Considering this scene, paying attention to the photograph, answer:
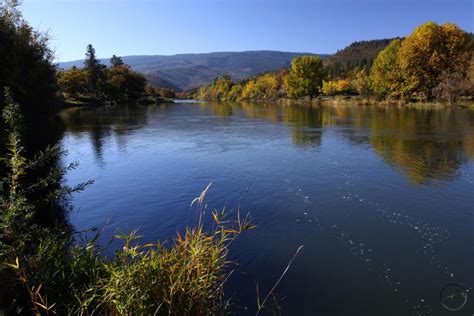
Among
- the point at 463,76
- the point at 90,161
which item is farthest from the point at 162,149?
the point at 463,76

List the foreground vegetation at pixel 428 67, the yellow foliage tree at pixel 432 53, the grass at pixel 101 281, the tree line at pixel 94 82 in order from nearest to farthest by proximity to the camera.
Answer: the grass at pixel 101 281, the foreground vegetation at pixel 428 67, the yellow foliage tree at pixel 432 53, the tree line at pixel 94 82

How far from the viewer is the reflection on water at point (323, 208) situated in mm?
8305

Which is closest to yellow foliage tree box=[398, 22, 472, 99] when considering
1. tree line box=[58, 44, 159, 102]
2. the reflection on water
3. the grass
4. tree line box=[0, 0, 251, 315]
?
the reflection on water

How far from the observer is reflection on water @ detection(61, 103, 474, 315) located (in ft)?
27.2

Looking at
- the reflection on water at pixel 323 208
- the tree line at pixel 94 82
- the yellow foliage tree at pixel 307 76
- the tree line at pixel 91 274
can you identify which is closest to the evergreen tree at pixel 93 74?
the tree line at pixel 94 82

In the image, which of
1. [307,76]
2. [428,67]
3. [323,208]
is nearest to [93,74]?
[307,76]

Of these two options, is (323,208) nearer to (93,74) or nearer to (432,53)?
(432,53)

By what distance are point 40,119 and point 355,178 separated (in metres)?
30.0

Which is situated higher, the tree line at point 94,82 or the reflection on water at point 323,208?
the tree line at point 94,82

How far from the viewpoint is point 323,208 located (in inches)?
523

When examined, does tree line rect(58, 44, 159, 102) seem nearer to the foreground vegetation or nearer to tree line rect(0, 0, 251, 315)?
the foreground vegetation

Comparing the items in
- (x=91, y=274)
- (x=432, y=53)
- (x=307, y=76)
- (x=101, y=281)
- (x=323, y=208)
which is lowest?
(x=323, y=208)

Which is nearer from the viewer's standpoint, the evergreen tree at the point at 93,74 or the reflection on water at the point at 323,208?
the reflection on water at the point at 323,208

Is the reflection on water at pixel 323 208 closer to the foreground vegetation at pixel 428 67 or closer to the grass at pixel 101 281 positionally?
the grass at pixel 101 281
